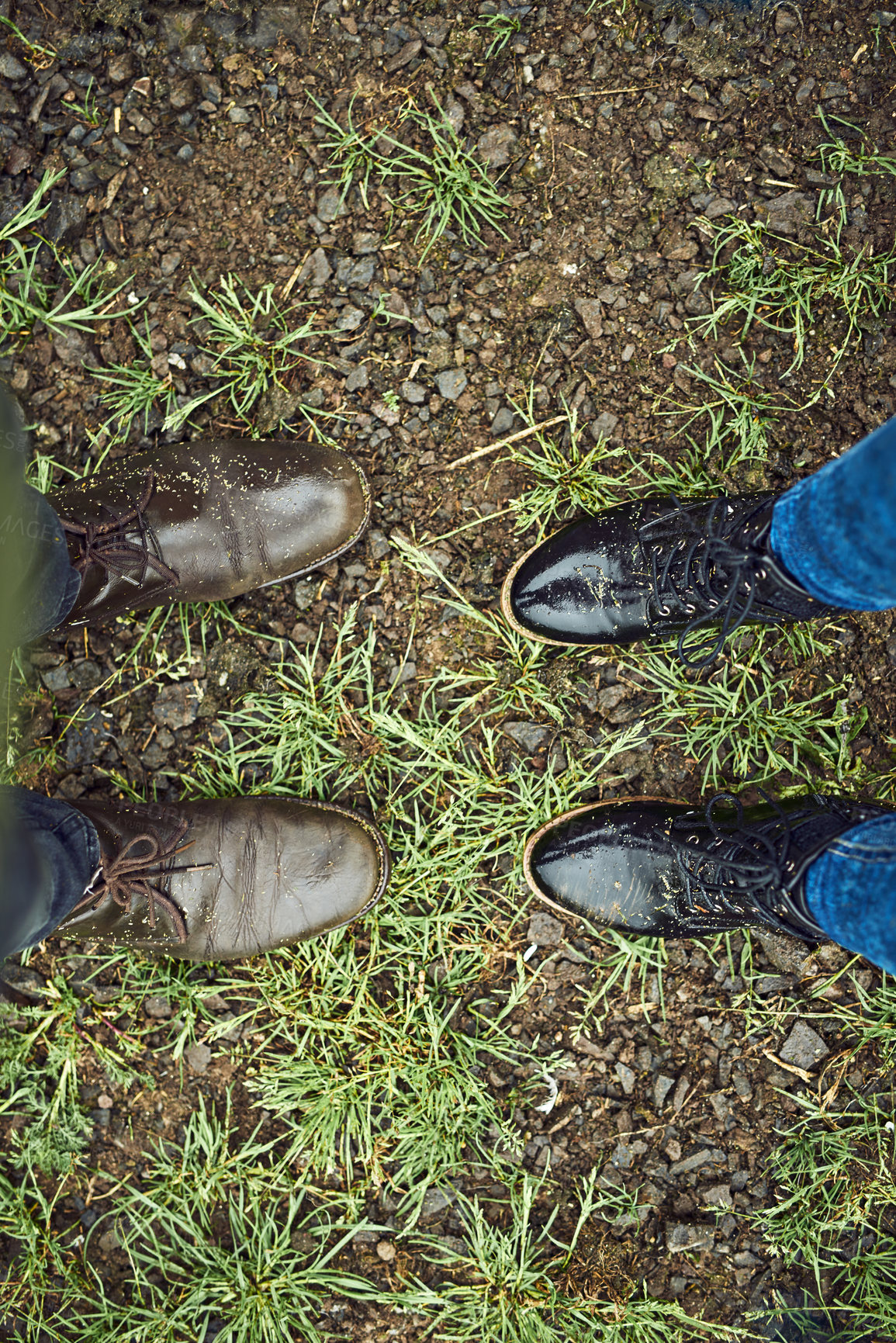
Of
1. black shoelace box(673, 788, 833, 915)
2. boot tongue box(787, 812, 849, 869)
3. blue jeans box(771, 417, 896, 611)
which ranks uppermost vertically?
blue jeans box(771, 417, 896, 611)

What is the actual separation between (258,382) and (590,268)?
1.03 m

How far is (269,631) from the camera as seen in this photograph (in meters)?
2.47

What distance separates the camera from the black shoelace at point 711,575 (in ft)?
6.75

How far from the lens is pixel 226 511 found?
7.69 feet

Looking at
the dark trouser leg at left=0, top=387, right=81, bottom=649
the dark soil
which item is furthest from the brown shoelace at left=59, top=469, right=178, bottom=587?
the dark soil

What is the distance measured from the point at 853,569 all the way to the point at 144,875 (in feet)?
6.34

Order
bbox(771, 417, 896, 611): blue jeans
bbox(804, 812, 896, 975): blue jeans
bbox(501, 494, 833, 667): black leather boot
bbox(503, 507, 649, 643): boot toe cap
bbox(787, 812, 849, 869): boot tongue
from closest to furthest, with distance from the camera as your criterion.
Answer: bbox(771, 417, 896, 611): blue jeans, bbox(804, 812, 896, 975): blue jeans, bbox(787, 812, 849, 869): boot tongue, bbox(501, 494, 833, 667): black leather boot, bbox(503, 507, 649, 643): boot toe cap

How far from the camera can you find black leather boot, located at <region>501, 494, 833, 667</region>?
216 cm

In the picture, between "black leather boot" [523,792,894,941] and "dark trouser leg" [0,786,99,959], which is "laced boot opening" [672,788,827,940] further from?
"dark trouser leg" [0,786,99,959]

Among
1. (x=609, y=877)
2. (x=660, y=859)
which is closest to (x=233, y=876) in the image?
(x=609, y=877)

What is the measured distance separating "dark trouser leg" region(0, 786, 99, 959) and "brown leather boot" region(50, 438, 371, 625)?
0.56 m

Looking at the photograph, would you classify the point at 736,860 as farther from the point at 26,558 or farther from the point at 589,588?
Answer: the point at 26,558

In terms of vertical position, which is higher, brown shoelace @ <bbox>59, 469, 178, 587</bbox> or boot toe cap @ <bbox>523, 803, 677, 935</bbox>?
brown shoelace @ <bbox>59, 469, 178, 587</bbox>

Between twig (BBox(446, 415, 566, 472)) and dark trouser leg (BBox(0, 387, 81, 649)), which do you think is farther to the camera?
twig (BBox(446, 415, 566, 472))
